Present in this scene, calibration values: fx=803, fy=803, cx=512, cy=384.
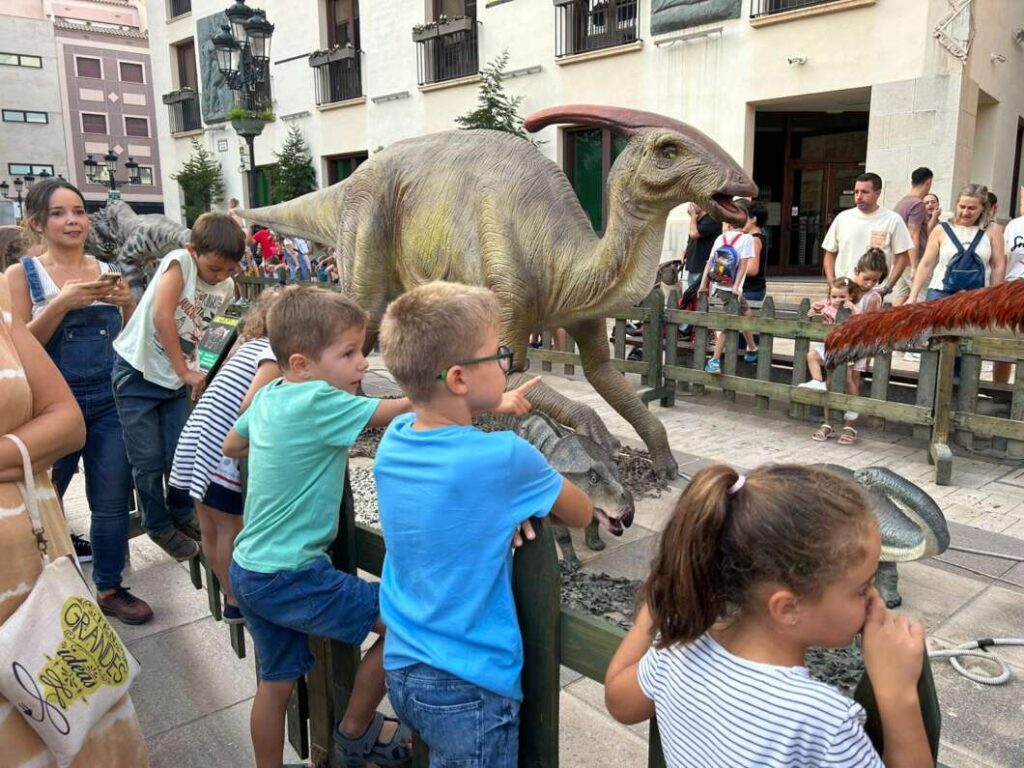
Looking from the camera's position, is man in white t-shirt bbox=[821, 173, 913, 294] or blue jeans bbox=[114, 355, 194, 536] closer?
blue jeans bbox=[114, 355, 194, 536]

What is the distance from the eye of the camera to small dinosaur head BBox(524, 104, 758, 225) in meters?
3.47

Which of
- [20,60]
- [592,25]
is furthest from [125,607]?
[20,60]

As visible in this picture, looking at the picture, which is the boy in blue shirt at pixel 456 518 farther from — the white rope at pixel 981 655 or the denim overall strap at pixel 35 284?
the denim overall strap at pixel 35 284

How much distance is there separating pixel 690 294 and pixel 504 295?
5.11m

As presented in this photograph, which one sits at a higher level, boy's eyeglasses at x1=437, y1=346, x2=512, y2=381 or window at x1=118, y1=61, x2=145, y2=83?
window at x1=118, y1=61, x2=145, y2=83

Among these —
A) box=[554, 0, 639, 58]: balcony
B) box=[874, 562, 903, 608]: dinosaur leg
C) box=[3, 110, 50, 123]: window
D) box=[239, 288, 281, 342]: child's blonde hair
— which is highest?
box=[3, 110, 50, 123]: window

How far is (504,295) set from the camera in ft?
13.0

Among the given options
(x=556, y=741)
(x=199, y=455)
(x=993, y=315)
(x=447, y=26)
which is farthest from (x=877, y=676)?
(x=447, y=26)

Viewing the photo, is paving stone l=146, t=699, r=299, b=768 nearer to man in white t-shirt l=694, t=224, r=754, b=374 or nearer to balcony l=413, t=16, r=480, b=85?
man in white t-shirt l=694, t=224, r=754, b=374

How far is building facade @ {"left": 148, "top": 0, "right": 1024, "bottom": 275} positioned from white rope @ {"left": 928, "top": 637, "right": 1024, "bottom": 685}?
905 centimetres

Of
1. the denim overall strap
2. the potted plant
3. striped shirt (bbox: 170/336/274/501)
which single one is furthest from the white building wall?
the denim overall strap

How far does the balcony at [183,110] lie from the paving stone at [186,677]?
22.5 m

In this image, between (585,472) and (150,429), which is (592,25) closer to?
(585,472)

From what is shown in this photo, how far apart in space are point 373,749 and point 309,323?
1032 millimetres
